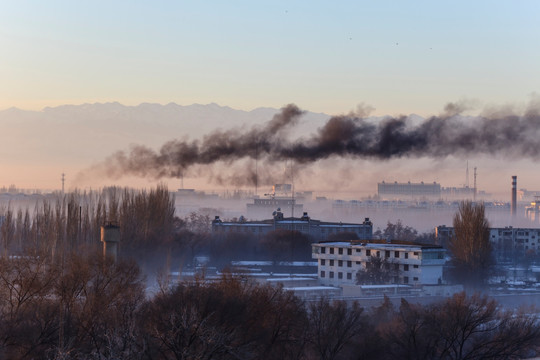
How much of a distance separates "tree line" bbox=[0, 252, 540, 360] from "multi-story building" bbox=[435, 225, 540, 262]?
34131 mm

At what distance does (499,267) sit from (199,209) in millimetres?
65011

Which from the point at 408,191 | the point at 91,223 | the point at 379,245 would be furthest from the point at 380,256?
the point at 408,191

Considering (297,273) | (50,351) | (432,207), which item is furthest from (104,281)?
(432,207)

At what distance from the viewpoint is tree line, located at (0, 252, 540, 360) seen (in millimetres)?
17234

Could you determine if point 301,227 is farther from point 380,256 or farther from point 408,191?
point 408,191

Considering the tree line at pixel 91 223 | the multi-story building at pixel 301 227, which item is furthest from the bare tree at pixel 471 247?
the multi-story building at pixel 301 227

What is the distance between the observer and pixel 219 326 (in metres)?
18.5

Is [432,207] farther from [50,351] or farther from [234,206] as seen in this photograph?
[50,351]

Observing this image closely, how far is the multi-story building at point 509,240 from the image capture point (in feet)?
192

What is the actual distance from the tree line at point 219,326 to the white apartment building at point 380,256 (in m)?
11.3

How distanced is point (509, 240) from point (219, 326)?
Result: 47265mm

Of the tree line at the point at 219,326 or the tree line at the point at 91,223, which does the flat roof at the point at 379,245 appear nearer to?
the tree line at the point at 91,223

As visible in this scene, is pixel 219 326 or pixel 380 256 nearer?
pixel 219 326

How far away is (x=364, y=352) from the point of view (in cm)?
2008
